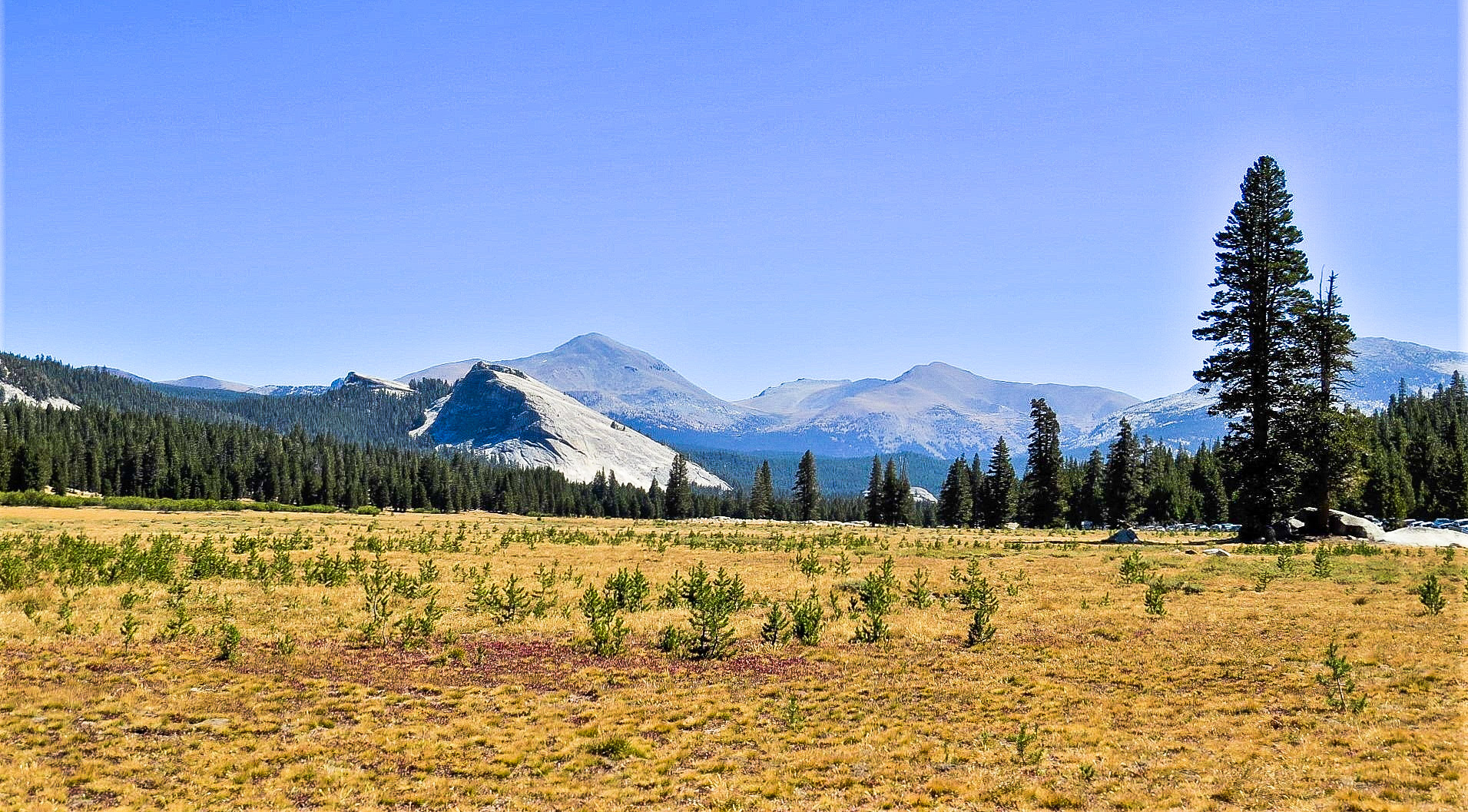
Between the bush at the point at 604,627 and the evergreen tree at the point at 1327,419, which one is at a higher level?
the evergreen tree at the point at 1327,419

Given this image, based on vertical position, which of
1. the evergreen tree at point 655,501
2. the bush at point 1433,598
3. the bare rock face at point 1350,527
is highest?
the bare rock face at point 1350,527

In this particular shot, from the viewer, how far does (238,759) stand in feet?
34.2

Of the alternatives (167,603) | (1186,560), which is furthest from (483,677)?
(1186,560)

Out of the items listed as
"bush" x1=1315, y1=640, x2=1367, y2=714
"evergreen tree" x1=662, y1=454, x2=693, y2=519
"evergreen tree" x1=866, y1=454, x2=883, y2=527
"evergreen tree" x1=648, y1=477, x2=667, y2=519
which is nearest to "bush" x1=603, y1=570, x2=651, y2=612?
"bush" x1=1315, y1=640, x2=1367, y2=714

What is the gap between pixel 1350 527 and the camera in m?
37.1

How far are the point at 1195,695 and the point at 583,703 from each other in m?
10.2

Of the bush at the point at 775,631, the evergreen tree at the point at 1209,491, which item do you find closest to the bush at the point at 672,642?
the bush at the point at 775,631

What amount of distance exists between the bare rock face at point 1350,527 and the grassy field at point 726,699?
1323cm

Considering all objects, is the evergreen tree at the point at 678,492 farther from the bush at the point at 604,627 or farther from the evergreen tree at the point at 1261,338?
the bush at the point at 604,627

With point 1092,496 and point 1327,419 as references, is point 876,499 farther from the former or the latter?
point 1327,419

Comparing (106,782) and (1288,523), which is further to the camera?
(1288,523)

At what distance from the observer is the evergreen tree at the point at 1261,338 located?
125 feet

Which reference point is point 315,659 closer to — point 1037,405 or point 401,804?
point 401,804

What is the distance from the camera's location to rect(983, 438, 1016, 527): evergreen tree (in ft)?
322
